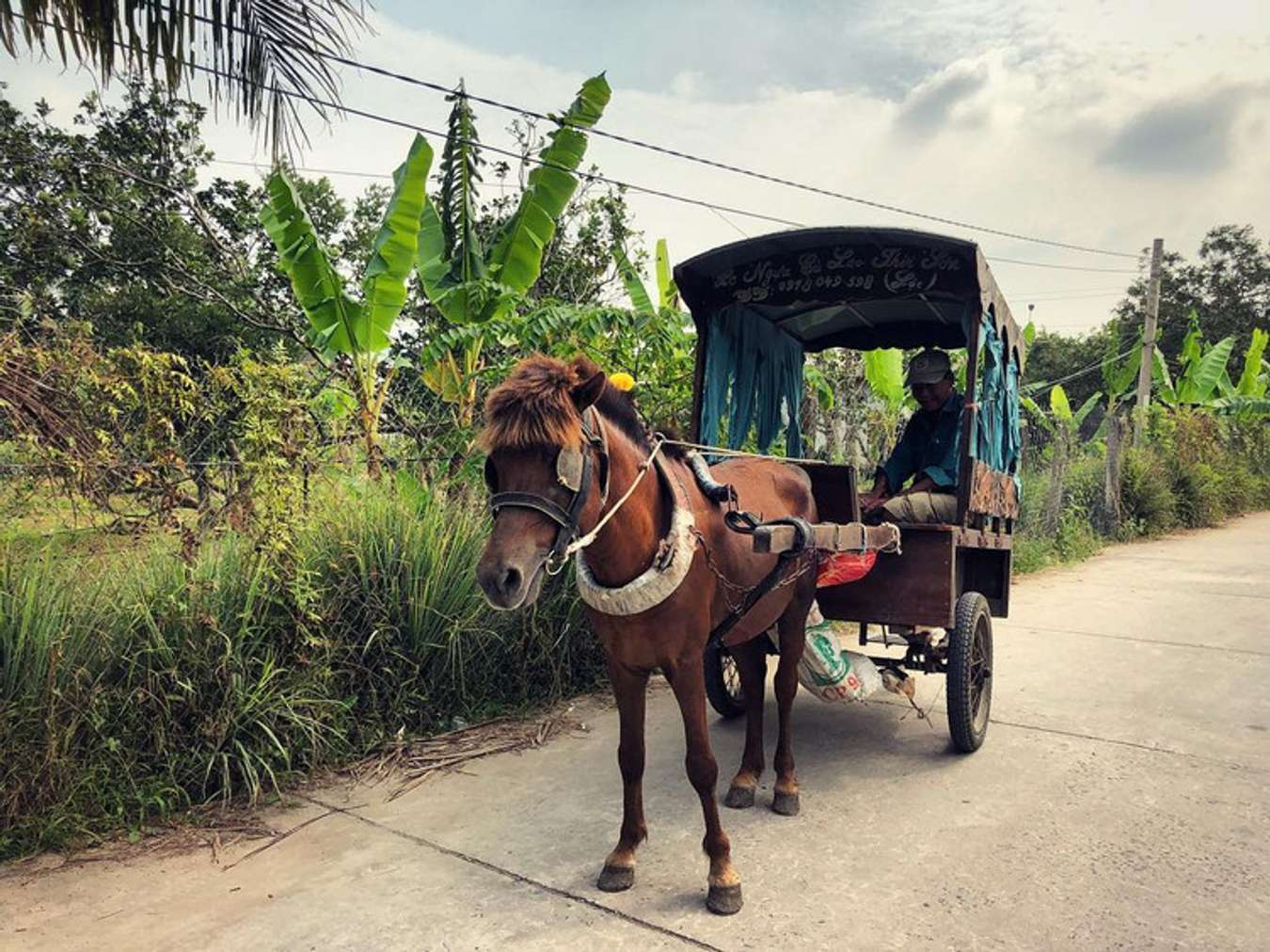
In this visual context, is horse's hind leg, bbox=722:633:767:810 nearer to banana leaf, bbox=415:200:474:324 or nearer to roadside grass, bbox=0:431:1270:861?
roadside grass, bbox=0:431:1270:861

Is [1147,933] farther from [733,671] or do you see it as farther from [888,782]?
[733,671]

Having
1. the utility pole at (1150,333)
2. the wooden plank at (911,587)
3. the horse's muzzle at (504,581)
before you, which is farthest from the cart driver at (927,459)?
the utility pole at (1150,333)

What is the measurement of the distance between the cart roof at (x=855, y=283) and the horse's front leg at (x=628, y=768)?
2.50 meters

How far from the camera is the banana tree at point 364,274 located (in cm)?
617

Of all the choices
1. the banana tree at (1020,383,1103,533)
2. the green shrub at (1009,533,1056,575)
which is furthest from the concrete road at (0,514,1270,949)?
the banana tree at (1020,383,1103,533)

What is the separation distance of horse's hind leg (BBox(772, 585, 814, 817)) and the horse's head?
1.63 meters

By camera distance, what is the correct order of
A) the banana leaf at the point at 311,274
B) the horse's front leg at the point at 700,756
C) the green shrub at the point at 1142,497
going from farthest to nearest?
the green shrub at the point at 1142,497, the banana leaf at the point at 311,274, the horse's front leg at the point at 700,756

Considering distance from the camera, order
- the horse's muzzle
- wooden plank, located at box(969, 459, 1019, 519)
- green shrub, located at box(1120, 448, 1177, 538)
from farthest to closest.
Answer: green shrub, located at box(1120, 448, 1177, 538) < wooden plank, located at box(969, 459, 1019, 519) < the horse's muzzle

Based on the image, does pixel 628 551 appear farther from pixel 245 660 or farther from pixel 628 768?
pixel 245 660

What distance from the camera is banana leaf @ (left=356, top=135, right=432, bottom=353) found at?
6.16 m

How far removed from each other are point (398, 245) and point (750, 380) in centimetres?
290

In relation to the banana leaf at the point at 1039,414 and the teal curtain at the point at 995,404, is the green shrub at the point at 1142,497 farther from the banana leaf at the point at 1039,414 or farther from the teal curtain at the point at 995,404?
the teal curtain at the point at 995,404

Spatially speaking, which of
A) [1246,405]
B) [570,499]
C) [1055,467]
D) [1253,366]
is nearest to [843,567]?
[570,499]

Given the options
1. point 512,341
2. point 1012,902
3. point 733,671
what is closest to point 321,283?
point 512,341
